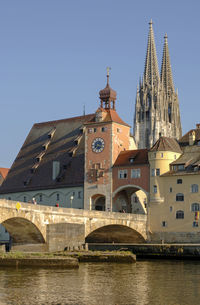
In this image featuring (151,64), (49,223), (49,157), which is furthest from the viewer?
(151,64)

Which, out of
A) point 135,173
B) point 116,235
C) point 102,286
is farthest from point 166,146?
point 102,286

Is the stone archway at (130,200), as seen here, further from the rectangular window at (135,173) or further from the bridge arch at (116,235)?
the bridge arch at (116,235)

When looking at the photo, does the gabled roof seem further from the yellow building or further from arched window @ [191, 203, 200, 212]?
arched window @ [191, 203, 200, 212]

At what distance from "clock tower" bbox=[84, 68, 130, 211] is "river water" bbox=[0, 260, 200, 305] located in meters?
33.1

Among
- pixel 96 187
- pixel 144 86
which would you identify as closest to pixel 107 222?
pixel 96 187

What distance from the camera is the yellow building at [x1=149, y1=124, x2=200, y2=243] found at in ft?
263

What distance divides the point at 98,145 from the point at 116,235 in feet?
44.4

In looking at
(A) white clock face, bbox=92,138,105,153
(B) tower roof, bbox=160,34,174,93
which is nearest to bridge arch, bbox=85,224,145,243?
(A) white clock face, bbox=92,138,105,153

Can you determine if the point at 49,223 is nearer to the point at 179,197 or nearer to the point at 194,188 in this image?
the point at 179,197

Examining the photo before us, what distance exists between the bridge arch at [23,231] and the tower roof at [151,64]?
10787cm

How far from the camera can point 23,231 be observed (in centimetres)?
6594

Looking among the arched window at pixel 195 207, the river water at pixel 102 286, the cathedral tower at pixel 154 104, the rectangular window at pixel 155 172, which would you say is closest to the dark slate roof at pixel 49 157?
the rectangular window at pixel 155 172

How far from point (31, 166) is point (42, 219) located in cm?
3803

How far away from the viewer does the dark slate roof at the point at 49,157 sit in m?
95.1
